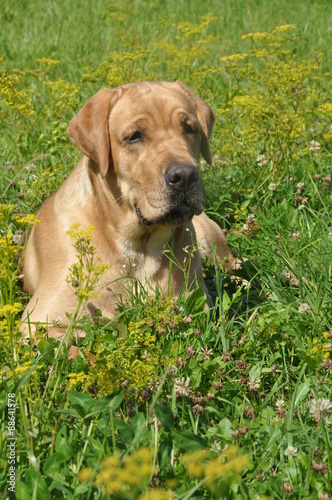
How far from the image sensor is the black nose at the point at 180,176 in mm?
3904

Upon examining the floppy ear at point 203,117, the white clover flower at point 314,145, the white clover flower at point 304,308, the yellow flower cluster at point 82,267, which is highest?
the yellow flower cluster at point 82,267

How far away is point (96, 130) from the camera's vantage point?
4262 millimetres

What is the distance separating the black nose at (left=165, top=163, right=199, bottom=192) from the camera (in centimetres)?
390

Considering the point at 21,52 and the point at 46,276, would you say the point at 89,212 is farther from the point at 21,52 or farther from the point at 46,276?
the point at 21,52

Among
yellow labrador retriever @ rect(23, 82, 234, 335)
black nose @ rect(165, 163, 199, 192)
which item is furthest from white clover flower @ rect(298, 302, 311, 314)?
black nose @ rect(165, 163, 199, 192)

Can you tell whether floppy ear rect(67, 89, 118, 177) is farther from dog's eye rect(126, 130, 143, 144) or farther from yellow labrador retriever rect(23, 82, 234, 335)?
dog's eye rect(126, 130, 143, 144)

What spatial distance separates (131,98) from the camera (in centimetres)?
433

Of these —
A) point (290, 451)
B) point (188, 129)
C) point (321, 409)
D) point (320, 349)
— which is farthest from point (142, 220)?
point (290, 451)

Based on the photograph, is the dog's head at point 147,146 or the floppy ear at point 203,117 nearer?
the dog's head at point 147,146

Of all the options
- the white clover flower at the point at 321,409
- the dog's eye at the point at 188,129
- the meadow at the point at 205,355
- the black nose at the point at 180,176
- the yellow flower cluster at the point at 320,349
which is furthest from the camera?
the dog's eye at the point at 188,129

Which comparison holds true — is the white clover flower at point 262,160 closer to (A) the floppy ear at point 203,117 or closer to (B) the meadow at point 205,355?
(B) the meadow at point 205,355

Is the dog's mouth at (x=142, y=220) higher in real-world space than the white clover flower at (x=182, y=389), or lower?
lower

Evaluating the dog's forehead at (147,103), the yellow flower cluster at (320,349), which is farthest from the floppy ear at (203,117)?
the yellow flower cluster at (320,349)

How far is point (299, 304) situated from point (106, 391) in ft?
5.14
